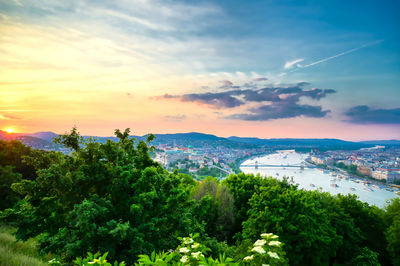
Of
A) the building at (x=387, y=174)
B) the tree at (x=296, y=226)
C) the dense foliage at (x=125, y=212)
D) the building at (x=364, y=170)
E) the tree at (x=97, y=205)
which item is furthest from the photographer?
the building at (x=364, y=170)

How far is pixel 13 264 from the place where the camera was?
16.5ft

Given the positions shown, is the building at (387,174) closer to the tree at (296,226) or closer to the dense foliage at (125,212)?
the dense foliage at (125,212)

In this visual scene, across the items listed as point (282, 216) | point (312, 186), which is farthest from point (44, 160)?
point (312, 186)

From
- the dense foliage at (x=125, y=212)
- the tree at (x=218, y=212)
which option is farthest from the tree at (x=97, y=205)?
the tree at (x=218, y=212)

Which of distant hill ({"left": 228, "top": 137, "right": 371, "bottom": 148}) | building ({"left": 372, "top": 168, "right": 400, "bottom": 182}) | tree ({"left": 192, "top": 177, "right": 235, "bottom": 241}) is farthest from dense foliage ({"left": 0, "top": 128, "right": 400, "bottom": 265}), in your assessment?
distant hill ({"left": 228, "top": 137, "right": 371, "bottom": 148})

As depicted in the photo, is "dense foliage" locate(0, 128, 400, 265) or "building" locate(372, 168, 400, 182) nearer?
"dense foliage" locate(0, 128, 400, 265)

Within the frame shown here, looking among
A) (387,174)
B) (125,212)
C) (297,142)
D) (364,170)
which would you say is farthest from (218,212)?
(297,142)

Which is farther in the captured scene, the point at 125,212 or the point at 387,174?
the point at 387,174

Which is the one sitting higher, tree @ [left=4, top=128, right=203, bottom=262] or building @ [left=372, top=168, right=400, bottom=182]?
tree @ [left=4, top=128, right=203, bottom=262]

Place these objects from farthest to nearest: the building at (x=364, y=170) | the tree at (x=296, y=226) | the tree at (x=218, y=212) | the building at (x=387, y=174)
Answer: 1. the building at (x=364, y=170)
2. the building at (x=387, y=174)
3. the tree at (x=218, y=212)
4. the tree at (x=296, y=226)

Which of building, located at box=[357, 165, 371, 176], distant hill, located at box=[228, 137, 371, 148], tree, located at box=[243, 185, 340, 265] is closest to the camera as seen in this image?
tree, located at box=[243, 185, 340, 265]

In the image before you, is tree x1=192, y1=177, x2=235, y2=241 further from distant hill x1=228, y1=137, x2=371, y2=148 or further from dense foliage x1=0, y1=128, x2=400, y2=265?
distant hill x1=228, y1=137, x2=371, y2=148

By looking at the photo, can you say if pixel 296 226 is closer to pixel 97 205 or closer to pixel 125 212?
pixel 125 212

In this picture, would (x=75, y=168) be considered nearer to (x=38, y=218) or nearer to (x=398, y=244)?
(x=38, y=218)
